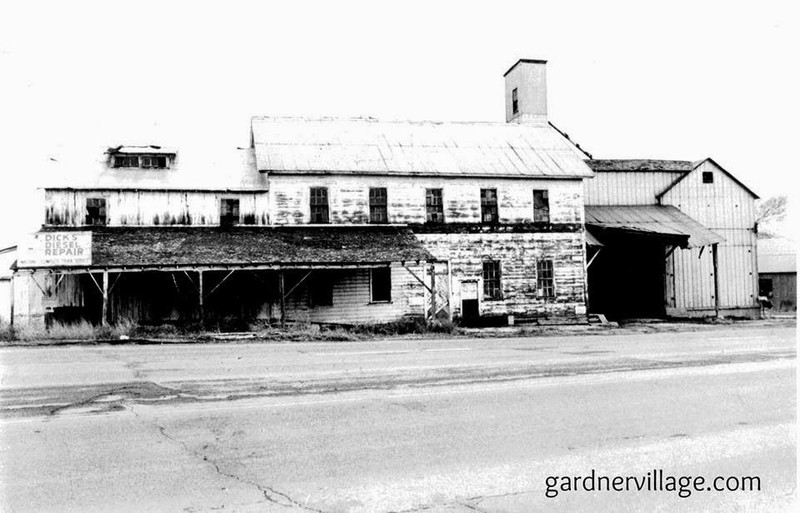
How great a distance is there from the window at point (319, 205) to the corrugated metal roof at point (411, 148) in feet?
2.65

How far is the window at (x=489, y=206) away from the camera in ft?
99.6

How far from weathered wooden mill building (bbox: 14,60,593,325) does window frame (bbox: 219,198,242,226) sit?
0.19ft

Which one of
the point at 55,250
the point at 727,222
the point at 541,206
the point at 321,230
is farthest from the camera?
the point at 727,222

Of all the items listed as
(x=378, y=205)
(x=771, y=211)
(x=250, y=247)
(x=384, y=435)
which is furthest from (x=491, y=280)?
(x=771, y=211)

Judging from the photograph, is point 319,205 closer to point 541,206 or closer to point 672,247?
point 541,206

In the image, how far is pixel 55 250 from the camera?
878 inches

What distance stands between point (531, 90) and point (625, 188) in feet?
22.9

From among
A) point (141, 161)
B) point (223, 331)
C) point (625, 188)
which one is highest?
point (141, 161)

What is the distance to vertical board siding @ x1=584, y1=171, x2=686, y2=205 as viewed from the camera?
3506cm

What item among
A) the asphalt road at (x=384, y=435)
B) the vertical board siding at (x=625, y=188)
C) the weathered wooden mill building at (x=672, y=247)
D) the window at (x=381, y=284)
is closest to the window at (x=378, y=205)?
the window at (x=381, y=284)

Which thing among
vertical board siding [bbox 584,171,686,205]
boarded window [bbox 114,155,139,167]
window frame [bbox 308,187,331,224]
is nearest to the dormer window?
boarded window [bbox 114,155,139,167]

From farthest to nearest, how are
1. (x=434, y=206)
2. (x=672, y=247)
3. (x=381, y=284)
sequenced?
1. (x=672, y=247)
2. (x=434, y=206)
3. (x=381, y=284)

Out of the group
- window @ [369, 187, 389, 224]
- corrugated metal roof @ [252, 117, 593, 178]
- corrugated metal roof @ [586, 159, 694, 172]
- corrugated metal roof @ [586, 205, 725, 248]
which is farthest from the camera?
corrugated metal roof @ [586, 159, 694, 172]

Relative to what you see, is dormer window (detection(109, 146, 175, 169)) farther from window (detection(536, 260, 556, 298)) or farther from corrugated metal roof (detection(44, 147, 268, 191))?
window (detection(536, 260, 556, 298))
